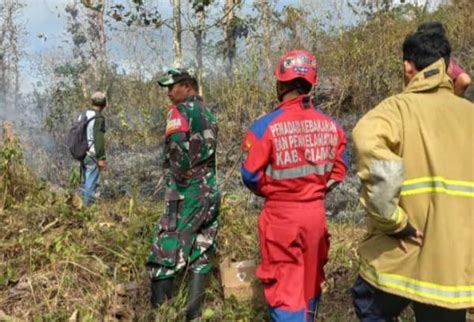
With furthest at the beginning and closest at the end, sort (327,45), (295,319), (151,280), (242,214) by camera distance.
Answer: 1. (327,45)
2. (242,214)
3. (151,280)
4. (295,319)

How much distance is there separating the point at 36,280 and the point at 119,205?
4.29 feet

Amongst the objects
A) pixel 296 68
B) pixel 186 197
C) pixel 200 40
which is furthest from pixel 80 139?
pixel 200 40

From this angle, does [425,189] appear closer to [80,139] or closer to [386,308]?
[386,308]

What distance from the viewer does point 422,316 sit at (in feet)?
8.05

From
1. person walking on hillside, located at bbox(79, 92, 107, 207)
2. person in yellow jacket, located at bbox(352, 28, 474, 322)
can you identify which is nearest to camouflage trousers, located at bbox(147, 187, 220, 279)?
person in yellow jacket, located at bbox(352, 28, 474, 322)

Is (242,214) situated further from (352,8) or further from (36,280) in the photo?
(352,8)

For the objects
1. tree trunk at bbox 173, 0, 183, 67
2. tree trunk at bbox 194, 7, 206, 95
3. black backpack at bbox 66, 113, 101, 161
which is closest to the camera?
black backpack at bbox 66, 113, 101, 161

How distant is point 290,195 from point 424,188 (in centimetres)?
78

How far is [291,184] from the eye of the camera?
300 cm

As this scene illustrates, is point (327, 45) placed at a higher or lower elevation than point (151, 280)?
higher

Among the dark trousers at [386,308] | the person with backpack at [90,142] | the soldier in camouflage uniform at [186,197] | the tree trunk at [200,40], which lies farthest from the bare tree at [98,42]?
the dark trousers at [386,308]

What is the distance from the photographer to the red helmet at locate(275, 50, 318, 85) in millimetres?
3041

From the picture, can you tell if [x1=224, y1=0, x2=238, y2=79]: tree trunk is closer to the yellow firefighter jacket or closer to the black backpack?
the black backpack

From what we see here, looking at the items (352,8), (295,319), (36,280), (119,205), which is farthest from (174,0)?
(295,319)
